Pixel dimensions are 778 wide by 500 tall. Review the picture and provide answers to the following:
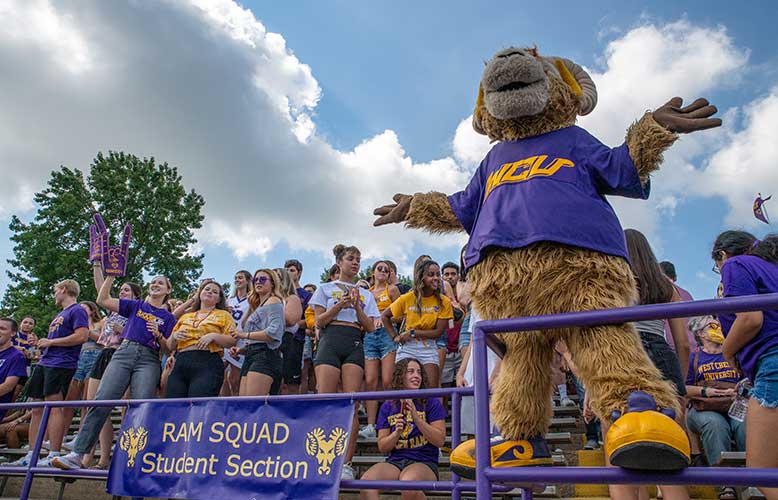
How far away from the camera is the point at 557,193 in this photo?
88.4 inches

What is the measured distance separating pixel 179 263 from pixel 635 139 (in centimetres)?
2519

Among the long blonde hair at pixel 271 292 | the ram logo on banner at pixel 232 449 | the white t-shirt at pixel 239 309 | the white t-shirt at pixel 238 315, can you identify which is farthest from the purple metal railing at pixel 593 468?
the white t-shirt at pixel 239 309

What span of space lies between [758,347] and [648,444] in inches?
51.0

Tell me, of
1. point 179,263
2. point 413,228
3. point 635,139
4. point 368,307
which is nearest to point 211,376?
point 368,307

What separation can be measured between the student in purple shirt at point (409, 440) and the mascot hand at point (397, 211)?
63.1 inches

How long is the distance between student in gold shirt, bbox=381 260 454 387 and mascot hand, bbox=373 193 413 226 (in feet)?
7.94

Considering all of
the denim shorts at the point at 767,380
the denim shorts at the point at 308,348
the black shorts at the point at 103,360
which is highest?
the denim shorts at the point at 308,348

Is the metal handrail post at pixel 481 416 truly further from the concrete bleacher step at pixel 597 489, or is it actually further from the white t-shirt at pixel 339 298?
the white t-shirt at pixel 339 298

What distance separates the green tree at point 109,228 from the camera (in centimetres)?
2183

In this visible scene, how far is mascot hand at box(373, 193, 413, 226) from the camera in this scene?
3.03 meters

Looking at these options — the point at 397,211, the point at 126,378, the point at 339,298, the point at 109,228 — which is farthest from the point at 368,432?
the point at 109,228

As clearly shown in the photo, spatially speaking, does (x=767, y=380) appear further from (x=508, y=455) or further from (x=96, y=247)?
(x=96, y=247)

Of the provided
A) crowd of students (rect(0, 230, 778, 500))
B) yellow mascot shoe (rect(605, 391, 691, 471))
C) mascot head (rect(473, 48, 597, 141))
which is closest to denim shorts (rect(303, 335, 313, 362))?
crowd of students (rect(0, 230, 778, 500))

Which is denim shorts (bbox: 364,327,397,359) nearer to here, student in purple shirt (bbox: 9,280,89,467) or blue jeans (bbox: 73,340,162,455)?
blue jeans (bbox: 73,340,162,455)
